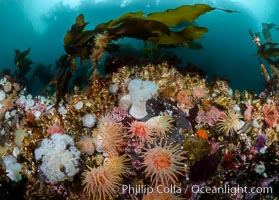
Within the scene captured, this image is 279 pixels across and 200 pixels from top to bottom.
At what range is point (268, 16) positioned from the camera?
20.5 feet

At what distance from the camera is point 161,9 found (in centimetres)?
602

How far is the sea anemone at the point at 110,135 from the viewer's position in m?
2.89

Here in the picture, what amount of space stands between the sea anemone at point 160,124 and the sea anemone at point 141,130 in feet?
0.15

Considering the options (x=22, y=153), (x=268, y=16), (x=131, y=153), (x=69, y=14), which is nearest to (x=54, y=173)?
(x=22, y=153)

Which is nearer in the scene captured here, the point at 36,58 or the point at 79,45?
the point at 79,45

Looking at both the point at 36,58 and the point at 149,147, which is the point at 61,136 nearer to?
the point at 149,147

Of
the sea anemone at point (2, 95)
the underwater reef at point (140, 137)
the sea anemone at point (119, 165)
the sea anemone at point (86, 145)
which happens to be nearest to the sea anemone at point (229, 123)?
the underwater reef at point (140, 137)

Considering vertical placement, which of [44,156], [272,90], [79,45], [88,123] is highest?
[79,45]

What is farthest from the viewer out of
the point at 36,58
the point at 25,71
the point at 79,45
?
the point at 36,58

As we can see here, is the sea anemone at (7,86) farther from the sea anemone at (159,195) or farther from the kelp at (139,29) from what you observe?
the sea anemone at (159,195)

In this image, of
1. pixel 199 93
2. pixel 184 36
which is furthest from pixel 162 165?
pixel 184 36

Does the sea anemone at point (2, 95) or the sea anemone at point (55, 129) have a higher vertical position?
the sea anemone at point (2, 95)

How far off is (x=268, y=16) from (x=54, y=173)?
520 centimetres

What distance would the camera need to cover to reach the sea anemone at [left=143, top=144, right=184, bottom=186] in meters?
2.79
